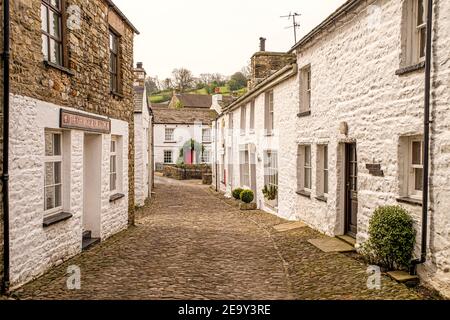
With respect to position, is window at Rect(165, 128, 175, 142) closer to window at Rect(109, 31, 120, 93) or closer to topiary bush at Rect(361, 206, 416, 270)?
window at Rect(109, 31, 120, 93)

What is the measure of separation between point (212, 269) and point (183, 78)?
3452 inches

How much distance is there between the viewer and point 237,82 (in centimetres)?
8831

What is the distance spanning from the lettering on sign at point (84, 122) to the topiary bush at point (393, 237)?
19.8 ft

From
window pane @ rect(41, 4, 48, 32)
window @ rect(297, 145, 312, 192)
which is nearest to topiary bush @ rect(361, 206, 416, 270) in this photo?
window @ rect(297, 145, 312, 192)

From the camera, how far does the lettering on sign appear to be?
8.34m

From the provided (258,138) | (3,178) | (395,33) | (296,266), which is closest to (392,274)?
(296,266)

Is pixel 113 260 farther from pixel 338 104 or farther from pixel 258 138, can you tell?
pixel 258 138

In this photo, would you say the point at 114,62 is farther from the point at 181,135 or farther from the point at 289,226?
the point at 181,135

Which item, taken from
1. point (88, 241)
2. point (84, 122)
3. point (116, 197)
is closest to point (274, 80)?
point (116, 197)

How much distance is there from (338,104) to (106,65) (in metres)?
5.91

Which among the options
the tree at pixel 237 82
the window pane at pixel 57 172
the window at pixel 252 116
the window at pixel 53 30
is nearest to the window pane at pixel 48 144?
the window pane at pixel 57 172

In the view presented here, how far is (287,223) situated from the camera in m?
13.5

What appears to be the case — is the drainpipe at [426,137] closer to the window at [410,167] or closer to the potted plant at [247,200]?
the window at [410,167]

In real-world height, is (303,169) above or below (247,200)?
above
